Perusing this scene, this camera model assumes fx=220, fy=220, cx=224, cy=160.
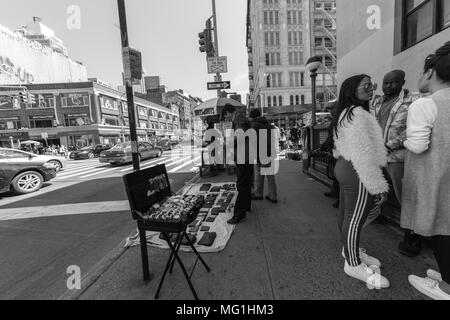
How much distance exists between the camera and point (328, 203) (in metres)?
4.71

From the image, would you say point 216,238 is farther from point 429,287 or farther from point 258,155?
point 429,287

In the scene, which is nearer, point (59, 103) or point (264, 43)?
point (59, 103)

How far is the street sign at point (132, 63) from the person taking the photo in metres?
2.44

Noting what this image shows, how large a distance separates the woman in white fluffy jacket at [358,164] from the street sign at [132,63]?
2252mm

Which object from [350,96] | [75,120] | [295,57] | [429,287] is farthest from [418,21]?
[295,57]

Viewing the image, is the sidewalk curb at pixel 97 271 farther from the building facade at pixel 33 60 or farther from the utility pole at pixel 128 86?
the building facade at pixel 33 60

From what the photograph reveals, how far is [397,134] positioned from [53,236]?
5.81 metres

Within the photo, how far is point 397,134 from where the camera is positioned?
2.80 meters

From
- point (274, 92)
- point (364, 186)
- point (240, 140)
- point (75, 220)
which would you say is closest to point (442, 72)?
point (364, 186)

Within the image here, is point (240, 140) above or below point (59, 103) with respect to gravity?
below

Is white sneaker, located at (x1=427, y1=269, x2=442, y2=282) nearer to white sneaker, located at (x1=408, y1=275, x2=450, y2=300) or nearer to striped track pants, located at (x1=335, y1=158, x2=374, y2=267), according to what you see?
white sneaker, located at (x1=408, y1=275, x2=450, y2=300)

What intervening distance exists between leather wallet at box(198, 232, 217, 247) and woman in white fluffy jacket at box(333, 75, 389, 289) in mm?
1780
